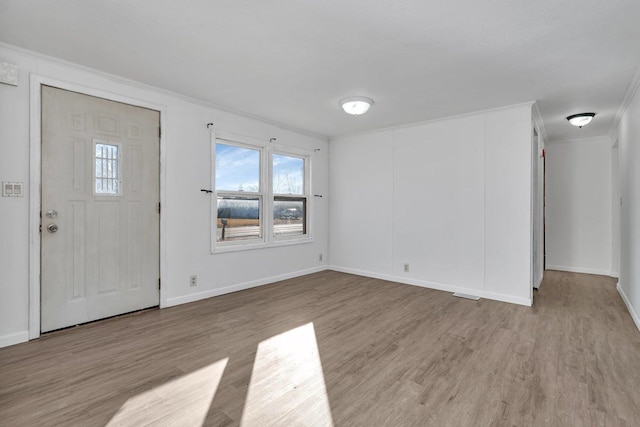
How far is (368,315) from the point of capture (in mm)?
3447

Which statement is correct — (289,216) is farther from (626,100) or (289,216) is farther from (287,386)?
(626,100)

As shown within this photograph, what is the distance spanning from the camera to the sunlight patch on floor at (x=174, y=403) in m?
1.72

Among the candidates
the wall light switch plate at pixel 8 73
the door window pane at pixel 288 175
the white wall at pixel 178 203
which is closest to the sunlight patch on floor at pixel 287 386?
the white wall at pixel 178 203

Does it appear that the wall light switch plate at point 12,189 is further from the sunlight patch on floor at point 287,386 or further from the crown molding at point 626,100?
the crown molding at point 626,100

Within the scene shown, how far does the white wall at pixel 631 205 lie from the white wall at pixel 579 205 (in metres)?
1.56

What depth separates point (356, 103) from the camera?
3.69 metres

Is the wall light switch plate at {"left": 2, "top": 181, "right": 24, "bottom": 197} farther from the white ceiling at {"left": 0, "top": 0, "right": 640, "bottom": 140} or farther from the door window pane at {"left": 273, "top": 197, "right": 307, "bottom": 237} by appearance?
the door window pane at {"left": 273, "top": 197, "right": 307, "bottom": 237}

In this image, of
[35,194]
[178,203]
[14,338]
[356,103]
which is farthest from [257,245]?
[14,338]

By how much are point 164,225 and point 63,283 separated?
3.48ft

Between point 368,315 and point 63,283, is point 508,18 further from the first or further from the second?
point 63,283

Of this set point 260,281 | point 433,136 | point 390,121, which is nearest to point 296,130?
point 390,121

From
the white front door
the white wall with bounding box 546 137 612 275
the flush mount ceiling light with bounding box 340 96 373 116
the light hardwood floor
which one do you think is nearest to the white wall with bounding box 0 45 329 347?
the white front door

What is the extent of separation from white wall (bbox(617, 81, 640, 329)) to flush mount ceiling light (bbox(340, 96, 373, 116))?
9.00 feet

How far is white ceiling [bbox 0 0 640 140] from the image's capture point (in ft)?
6.81
